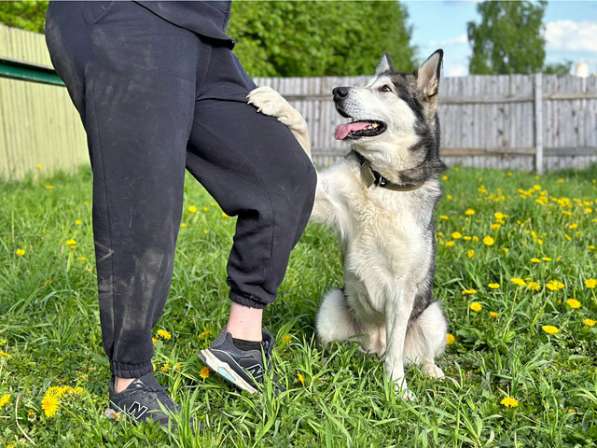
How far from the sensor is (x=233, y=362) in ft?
7.57

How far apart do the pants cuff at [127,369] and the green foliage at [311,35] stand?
12.4 m

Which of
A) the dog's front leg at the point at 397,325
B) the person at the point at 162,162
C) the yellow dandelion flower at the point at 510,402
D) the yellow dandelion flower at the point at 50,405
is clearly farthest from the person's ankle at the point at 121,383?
the yellow dandelion flower at the point at 510,402

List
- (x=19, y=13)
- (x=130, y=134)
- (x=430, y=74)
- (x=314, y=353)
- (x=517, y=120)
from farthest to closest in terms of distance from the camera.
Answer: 1. (x=517, y=120)
2. (x=19, y=13)
3. (x=430, y=74)
4. (x=314, y=353)
5. (x=130, y=134)

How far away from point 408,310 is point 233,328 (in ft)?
3.00

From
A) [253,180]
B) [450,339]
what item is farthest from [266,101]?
[450,339]

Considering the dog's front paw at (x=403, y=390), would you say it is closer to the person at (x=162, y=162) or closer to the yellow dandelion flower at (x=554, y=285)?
the person at (x=162, y=162)

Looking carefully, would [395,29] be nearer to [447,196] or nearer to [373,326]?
[447,196]

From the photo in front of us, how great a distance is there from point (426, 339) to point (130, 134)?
1.81 metres

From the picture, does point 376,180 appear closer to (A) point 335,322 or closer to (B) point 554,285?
(A) point 335,322

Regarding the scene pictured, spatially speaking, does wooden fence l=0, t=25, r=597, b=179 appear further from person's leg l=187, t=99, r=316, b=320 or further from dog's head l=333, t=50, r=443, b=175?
person's leg l=187, t=99, r=316, b=320

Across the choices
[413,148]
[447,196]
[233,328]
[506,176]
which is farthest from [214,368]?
[506,176]

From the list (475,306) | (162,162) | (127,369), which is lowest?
(475,306)

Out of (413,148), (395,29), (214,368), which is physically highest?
(395,29)

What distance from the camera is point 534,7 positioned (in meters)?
38.7
